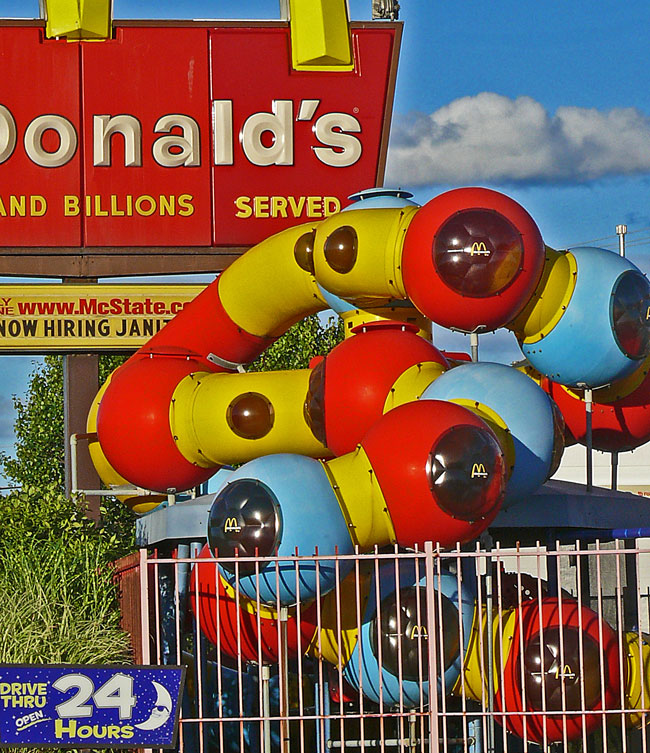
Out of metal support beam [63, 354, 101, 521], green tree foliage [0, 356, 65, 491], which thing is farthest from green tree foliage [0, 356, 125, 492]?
metal support beam [63, 354, 101, 521]

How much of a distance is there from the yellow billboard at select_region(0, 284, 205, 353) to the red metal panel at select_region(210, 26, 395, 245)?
4.25 ft

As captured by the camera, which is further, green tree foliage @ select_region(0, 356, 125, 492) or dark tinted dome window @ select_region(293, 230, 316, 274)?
green tree foliage @ select_region(0, 356, 125, 492)

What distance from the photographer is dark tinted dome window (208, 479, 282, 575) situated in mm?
8922

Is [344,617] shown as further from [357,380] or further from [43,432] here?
[43,432]

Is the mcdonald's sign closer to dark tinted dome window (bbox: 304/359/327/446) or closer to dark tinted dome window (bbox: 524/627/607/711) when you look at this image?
dark tinted dome window (bbox: 524/627/607/711)

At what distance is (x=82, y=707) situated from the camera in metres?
8.23

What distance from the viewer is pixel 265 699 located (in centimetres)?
922

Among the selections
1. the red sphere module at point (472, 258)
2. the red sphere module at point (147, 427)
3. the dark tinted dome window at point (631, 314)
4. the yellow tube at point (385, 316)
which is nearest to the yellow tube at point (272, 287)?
the yellow tube at point (385, 316)

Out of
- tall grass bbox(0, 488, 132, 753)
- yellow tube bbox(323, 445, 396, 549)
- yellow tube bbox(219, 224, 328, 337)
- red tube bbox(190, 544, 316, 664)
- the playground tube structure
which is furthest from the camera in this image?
yellow tube bbox(219, 224, 328, 337)

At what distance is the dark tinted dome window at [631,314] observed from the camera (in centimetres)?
1012

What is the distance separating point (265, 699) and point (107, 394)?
12.5 feet

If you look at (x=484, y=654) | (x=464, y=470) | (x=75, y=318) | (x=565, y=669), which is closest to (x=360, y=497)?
(x=464, y=470)

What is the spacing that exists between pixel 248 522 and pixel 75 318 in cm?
754

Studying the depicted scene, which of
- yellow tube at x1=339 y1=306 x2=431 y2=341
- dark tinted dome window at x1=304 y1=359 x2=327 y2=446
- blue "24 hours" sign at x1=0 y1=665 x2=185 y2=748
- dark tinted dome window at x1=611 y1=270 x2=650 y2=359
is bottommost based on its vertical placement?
blue "24 hours" sign at x1=0 y1=665 x2=185 y2=748
